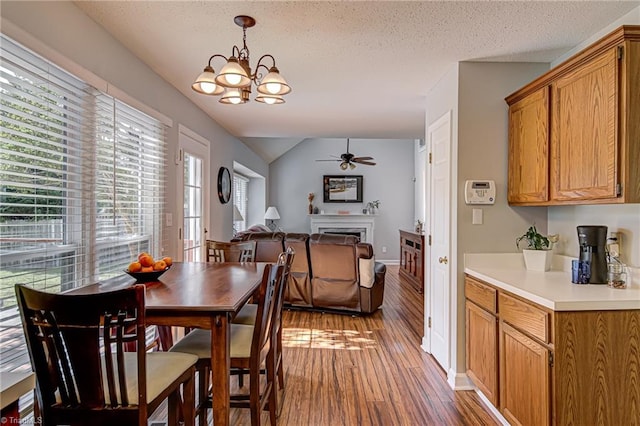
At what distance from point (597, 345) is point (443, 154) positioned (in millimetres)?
1728

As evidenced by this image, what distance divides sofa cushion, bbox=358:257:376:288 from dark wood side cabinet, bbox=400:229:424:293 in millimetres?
1602

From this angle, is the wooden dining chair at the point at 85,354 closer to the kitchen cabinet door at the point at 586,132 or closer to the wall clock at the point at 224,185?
the kitchen cabinet door at the point at 586,132

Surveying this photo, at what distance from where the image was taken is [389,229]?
8938mm

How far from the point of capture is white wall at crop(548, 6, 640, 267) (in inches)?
80.4

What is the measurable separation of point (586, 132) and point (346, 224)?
677 centimetres

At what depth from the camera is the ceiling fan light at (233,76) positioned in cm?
189

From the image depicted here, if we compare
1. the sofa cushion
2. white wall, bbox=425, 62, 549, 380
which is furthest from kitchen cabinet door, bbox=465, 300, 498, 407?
the sofa cushion

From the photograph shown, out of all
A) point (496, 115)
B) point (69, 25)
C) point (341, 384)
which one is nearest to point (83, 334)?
point (69, 25)

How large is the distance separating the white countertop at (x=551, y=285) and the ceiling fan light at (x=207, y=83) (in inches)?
78.7

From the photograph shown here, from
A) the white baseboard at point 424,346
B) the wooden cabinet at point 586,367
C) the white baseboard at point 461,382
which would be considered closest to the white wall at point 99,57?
the white baseboard at point 424,346

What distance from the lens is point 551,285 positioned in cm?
206

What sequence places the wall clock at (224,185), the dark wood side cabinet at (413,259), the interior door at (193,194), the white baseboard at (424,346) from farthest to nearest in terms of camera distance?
the dark wood side cabinet at (413,259), the wall clock at (224,185), the interior door at (193,194), the white baseboard at (424,346)

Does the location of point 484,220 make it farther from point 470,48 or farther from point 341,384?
point 341,384

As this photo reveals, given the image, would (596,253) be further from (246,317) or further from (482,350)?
(246,317)
